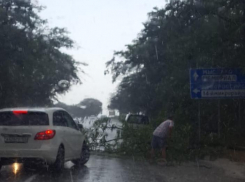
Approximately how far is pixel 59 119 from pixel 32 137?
1.20 meters

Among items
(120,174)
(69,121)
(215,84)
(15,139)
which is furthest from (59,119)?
(215,84)

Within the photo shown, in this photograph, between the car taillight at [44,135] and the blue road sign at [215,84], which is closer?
the car taillight at [44,135]

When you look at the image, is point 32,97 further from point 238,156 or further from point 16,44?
point 238,156

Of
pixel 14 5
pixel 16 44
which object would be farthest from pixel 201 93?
pixel 14 5

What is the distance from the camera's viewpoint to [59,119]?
1146 centimetres

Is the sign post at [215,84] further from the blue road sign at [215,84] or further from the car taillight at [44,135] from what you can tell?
the car taillight at [44,135]

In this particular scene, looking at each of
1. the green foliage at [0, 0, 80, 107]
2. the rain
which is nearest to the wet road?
the rain

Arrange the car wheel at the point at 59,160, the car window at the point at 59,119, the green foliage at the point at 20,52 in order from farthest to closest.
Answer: the green foliage at the point at 20,52 < the car window at the point at 59,119 < the car wheel at the point at 59,160

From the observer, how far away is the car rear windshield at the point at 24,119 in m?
10.6

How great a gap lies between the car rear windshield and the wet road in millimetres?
1201

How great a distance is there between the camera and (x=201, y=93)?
17.8 metres

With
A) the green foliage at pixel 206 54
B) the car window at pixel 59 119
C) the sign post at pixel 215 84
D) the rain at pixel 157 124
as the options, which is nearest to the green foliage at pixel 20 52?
the rain at pixel 157 124

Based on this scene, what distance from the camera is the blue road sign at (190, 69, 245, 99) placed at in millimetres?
17781

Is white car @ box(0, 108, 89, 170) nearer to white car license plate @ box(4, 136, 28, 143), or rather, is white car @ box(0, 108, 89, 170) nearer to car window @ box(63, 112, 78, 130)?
white car license plate @ box(4, 136, 28, 143)
